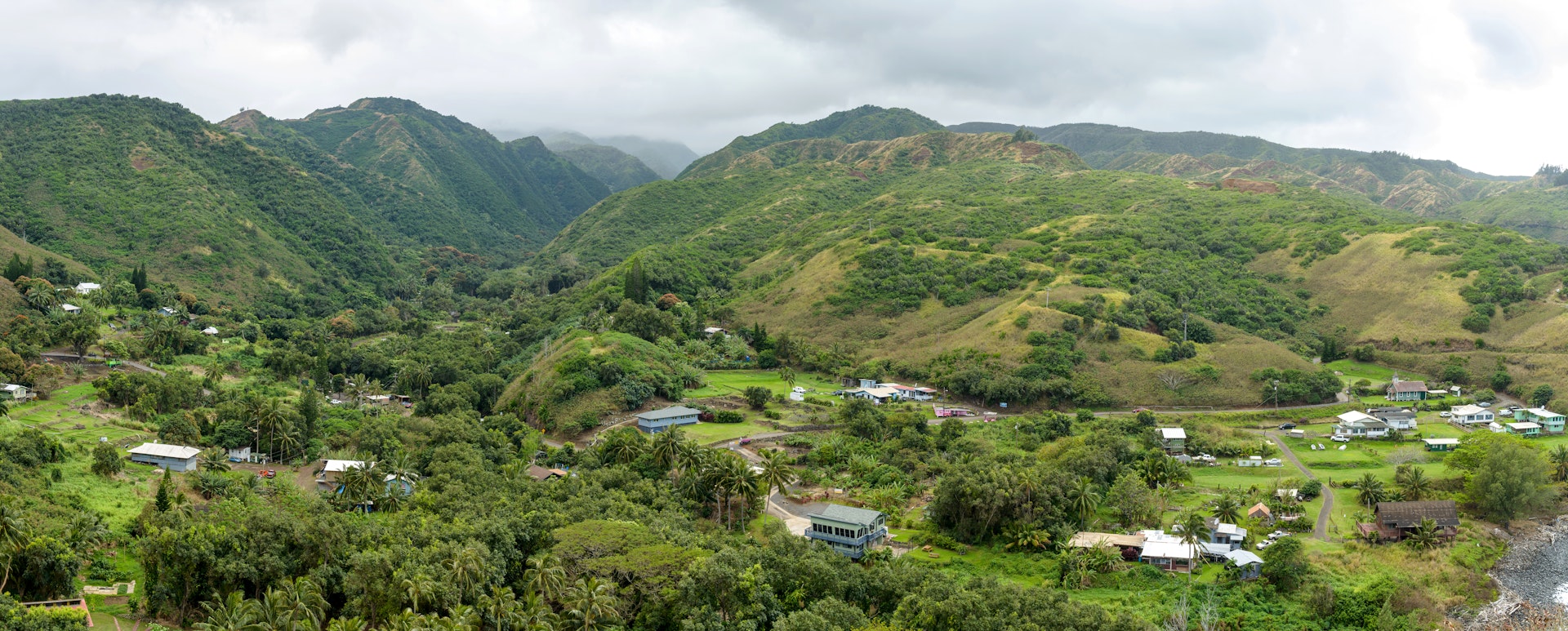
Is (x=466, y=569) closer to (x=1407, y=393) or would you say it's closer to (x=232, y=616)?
(x=232, y=616)

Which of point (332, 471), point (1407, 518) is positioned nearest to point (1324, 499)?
point (1407, 518)

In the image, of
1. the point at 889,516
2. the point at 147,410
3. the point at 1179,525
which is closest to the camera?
the point at 1179,525

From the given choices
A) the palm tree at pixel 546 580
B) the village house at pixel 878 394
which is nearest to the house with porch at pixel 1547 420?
the village house at pixel 878 394

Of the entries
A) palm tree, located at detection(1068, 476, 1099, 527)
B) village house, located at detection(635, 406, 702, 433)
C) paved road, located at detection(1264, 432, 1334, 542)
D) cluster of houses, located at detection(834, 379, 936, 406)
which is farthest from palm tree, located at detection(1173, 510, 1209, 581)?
village house, located at detection(635, 406, 702, 433)

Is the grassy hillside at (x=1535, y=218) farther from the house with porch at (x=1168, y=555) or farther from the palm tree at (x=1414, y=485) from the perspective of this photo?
the house with porch at (x=1168, y=555)

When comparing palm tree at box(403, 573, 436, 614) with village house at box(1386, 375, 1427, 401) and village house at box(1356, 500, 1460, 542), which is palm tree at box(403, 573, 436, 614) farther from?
village house at box(1386, 375, 1427, 401)

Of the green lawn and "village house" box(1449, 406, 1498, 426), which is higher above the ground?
"village house" box(1449, 406, 1498, 426)

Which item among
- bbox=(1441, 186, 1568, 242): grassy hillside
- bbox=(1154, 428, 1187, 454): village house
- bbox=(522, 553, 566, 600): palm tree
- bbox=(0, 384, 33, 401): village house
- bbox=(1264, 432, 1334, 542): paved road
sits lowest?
bbox=(1264, 432, 1334, 542): paved road

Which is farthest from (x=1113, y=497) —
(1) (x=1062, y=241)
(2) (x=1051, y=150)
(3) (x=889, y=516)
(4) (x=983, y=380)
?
(2) (x=1051, y=150)

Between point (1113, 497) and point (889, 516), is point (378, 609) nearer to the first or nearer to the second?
point (889, 516)
